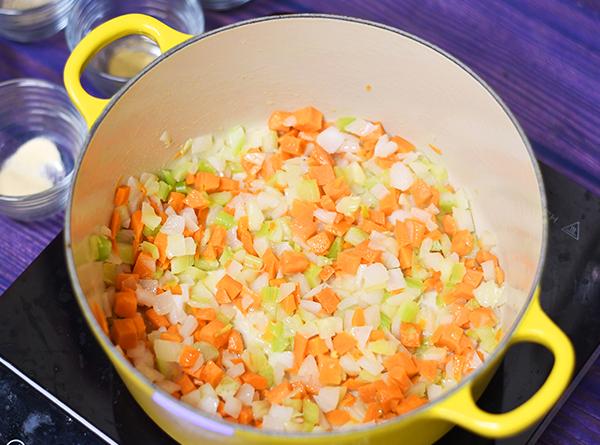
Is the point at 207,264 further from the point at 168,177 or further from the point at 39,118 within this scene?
the point at 39,118

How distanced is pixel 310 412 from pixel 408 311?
0.67ft

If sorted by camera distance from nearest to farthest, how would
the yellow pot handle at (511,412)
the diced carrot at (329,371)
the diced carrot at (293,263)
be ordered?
the yellow pot handle at (511,412)
the diced carrot at (329,371)
the diced carrot at (293,263)

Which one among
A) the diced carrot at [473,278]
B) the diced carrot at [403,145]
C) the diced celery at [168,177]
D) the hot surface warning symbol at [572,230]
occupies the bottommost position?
the diced celery at [168,177]

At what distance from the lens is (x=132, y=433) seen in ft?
3.54

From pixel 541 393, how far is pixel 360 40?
1.90 ft

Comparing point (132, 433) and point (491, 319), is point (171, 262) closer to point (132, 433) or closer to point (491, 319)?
point (132, 433)

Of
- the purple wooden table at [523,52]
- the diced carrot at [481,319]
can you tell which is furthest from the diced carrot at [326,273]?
the purple wooden table at [523,52]

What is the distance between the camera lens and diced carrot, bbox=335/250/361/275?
119cm

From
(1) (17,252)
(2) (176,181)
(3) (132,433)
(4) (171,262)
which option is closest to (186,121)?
(2) (176,181)

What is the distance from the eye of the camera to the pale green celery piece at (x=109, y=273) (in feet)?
3.77

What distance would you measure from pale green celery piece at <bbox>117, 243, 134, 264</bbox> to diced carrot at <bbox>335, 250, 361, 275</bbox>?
0.98 ft

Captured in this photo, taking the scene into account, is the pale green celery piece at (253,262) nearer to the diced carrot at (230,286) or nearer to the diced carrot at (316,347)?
the diced carrot at (230,286)

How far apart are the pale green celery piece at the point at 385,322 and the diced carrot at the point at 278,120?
357mm

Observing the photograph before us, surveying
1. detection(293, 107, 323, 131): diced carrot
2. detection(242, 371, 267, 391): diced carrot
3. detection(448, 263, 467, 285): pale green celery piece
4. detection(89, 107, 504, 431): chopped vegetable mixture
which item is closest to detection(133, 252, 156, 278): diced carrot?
detection(89, 107, 504, 431): chopped vegetable mixture
